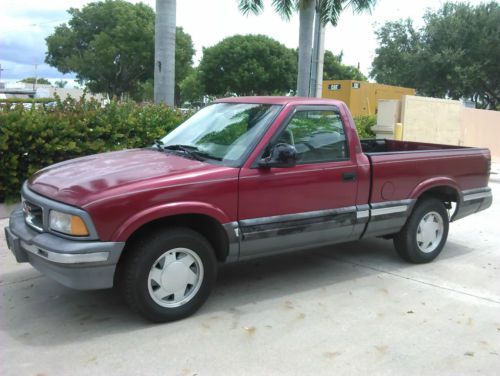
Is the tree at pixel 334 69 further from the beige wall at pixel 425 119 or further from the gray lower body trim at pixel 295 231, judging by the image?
the gray lower body trim at pixel 295 231

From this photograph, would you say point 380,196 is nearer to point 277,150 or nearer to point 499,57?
point 277,150

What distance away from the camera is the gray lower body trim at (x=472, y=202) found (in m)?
Result: 6.24

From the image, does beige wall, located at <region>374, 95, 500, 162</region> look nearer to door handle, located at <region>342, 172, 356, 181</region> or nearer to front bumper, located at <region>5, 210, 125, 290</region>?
door handle, located at <region>342, 172, 356, 181</region>

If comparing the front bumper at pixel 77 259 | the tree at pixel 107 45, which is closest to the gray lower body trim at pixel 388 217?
the front bumper at pixel 77 259

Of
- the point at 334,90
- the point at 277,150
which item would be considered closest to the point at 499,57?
the point at 334,90

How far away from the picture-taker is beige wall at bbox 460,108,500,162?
71.4 ft

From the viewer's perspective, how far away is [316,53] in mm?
13312

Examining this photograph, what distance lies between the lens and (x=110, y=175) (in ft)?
13.5

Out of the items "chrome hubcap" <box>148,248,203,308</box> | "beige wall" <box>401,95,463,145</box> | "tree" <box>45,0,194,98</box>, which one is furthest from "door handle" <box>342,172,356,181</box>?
"tree" <box>45,0,194,98</box>

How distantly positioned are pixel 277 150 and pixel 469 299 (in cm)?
235

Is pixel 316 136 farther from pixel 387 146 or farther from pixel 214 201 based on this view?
Answer: pixel 387 146

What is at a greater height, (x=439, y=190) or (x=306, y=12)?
(x=306, y=12)

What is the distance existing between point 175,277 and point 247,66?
4268 cm

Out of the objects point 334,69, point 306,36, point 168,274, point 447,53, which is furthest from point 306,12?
point 334,69
